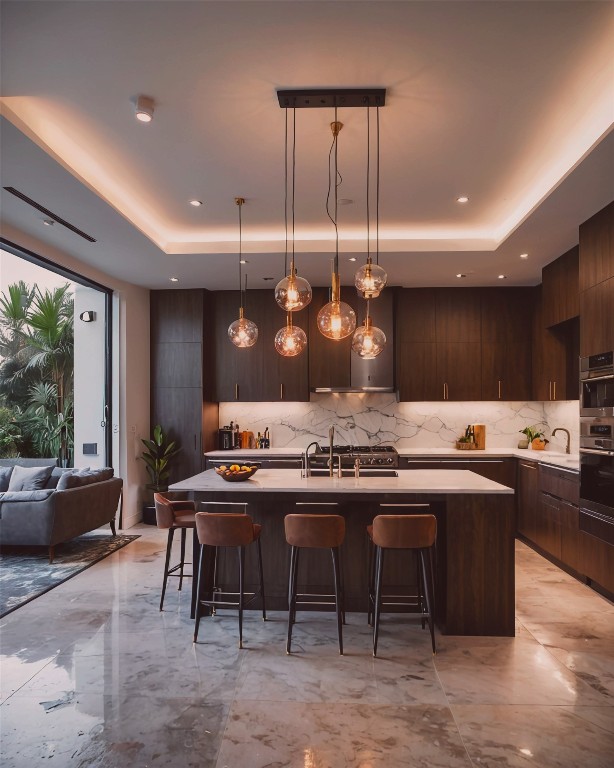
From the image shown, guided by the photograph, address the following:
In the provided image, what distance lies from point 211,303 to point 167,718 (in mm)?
5546

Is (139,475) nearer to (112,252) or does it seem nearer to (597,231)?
(112,252)

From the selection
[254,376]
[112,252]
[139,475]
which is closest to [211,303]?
[254,376]

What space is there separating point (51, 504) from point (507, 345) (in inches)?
219

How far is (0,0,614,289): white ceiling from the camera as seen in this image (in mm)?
2471

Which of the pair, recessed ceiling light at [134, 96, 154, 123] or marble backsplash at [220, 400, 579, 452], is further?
marble backsplash at [220, 400, 579, 452]

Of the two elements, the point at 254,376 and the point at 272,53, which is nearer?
the point at 272,53

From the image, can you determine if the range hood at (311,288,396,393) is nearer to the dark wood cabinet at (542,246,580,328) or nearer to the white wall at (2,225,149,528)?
the dark wood cabinet at (542,246,580,328)

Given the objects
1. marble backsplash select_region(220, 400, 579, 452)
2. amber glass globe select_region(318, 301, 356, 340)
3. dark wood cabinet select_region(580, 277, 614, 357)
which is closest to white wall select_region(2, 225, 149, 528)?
marble backsplash select_region(220, 400, 579, 452)

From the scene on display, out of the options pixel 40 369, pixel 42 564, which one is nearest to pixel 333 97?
pixel 42 564

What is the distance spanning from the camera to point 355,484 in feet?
12.2

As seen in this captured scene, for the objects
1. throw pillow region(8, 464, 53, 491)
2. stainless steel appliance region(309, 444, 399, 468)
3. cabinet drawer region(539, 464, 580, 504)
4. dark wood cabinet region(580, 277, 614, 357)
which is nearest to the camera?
dark wood cabinet region(580, 277, 614, 357)

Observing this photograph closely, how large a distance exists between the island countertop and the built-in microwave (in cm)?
110

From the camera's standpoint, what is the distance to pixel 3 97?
302cm

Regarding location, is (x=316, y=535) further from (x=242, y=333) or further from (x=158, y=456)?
(x=158, y=456)
